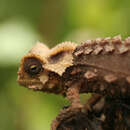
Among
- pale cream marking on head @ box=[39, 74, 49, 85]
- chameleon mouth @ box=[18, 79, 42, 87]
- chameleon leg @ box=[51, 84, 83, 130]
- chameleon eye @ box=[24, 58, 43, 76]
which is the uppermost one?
chameleon eye @ box=[24, 58, 43, 76]

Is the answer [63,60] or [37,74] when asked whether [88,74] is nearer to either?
[63,60]

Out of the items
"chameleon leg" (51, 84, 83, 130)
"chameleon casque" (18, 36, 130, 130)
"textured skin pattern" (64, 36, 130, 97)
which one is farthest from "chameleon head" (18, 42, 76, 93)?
"chameleon leg" (51, 84, 83, 130)

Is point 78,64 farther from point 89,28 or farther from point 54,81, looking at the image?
point 89,28

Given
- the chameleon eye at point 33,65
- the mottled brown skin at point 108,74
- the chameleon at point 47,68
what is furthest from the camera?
the chameleon eye at point 33,65

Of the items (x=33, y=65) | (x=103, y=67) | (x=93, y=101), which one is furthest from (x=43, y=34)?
(x=103, y=67)

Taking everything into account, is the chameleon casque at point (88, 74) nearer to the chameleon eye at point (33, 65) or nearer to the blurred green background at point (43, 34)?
the chameleon eye at point (33, 65)

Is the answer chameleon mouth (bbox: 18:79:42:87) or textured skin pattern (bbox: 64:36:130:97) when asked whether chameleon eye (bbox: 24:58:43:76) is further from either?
textured skin pattern (bbox: 64:36:130:97)

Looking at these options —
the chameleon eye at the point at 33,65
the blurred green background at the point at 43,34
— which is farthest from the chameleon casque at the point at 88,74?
the blurred green background at the point at 43,34
